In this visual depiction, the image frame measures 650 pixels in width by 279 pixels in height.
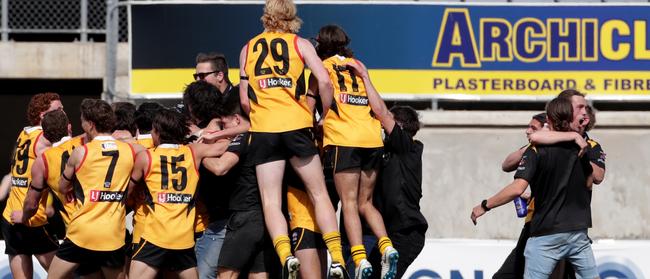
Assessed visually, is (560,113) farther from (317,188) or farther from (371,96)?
(317,188)

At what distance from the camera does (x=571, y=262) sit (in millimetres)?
8961

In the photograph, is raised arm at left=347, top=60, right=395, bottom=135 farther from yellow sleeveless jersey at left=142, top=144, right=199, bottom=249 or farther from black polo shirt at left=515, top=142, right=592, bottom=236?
yellow sleeveless jersey at left=142, top=144, right=199, bottom=249

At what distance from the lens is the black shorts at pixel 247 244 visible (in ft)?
28.1

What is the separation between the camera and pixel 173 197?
852cm

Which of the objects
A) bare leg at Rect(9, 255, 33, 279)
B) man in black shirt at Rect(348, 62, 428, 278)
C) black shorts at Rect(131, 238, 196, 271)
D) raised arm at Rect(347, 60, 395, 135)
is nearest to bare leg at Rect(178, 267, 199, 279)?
black shorts at Rect(131, 238, 196, 271)

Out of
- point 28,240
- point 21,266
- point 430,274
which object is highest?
point 28,240

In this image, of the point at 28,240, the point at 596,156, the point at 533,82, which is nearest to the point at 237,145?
the point at 28,240

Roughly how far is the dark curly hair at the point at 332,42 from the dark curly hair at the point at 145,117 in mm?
1337

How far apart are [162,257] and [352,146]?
5.23ft

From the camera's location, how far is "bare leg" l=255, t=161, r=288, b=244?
8.40 m

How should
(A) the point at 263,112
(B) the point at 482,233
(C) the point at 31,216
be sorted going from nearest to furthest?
(A) the point at 263,112 < (C) the point at 31,216 < (B) the point at 482,233

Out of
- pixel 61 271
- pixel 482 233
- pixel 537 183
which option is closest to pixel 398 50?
pixel 482 233

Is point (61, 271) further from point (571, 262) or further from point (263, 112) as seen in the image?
point (571, 262)

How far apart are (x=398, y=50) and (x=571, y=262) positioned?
253 inches
